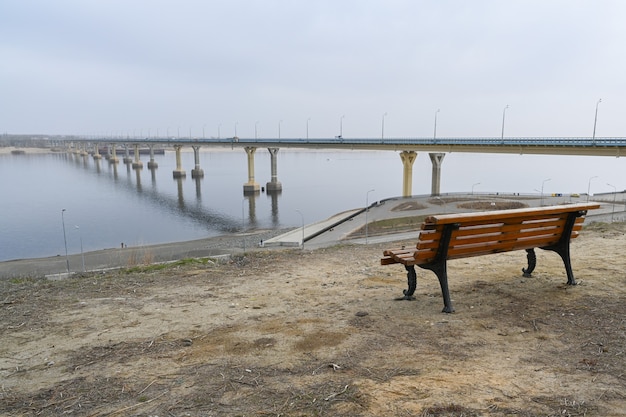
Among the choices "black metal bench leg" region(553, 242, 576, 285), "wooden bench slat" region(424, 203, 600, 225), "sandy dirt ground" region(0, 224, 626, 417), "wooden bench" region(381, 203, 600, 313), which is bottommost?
"sandy dirt ground" region(0, 224, 626, 417)

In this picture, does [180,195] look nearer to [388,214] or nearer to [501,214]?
[388,214]

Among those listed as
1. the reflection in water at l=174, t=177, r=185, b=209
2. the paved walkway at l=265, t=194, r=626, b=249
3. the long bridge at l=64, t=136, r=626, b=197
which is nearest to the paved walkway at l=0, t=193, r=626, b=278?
the paved walkway at l=265, t=194, r=626, b=249

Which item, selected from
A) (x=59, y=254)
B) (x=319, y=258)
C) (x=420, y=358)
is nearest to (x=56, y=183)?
(x=59, y=254)

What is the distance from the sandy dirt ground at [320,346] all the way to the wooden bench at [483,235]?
618mm

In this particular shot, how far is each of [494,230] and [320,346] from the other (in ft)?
9.84

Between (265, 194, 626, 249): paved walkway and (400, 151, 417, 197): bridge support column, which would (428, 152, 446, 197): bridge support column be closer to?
(400, 151, 417, 197): bridge support column

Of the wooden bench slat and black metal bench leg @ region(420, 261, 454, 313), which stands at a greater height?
the wooden bench slat

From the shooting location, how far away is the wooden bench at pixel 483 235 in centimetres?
567

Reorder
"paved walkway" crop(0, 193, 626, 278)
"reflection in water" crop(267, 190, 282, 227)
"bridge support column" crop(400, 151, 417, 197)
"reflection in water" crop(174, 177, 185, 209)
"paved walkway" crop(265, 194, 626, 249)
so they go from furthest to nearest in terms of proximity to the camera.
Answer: "reflection in water" crop(174, 177, 185, 209)
"bridge support column" crop(400, 151, 417, 197)
"reflection in water" crop(267, 190, 282, 227)
"paved walkway" crop(265, 194, 626, 249)
"paved walkway" crop(0, 193, 626, 278)

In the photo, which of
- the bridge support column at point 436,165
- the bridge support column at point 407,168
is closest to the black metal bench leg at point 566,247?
the bridge support column at point 407,168

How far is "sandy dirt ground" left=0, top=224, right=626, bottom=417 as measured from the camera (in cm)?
358

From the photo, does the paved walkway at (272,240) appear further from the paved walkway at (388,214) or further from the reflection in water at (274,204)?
the reflection in water at (274,204)

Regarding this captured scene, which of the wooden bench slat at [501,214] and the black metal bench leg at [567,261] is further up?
the wooden bench slat at [501,214]

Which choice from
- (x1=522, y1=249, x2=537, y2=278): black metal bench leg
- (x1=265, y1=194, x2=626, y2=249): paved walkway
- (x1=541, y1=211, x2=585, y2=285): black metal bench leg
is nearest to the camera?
(x1=541, y1=211, x2=585, y2=285): black metal bench leg
